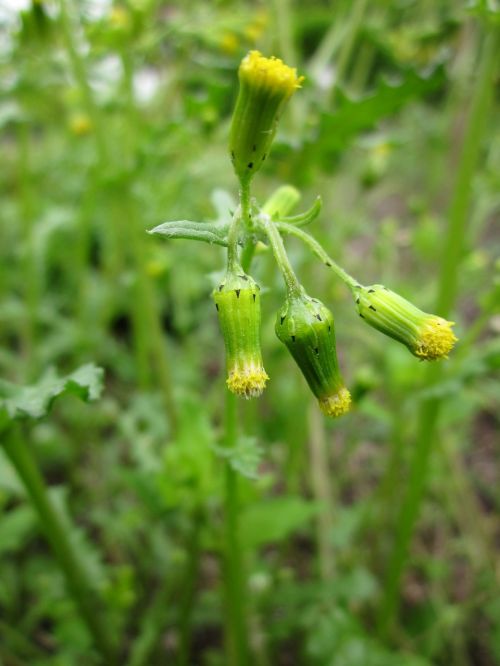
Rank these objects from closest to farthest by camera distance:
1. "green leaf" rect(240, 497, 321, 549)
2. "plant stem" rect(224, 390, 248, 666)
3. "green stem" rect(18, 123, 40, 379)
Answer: "plant stem" rect(224, 390, 248, 666) → "green leaf" rect(240, 497, 321, 549) → "green stem" rect(18, 123, 40, 379)

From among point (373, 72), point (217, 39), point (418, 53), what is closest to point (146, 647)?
point (217, 39)

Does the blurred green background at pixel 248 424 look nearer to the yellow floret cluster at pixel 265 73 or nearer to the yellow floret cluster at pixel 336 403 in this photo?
the yellow floret cluster at pixel 336 403

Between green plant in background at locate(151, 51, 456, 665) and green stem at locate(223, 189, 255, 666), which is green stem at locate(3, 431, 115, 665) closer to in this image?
green stem at locate(223, 189, 255, 666)

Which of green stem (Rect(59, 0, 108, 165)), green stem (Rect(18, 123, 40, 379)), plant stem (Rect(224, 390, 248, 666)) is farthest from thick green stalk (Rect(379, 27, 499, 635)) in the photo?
green stem (Rect(18, 123, 40, 379))

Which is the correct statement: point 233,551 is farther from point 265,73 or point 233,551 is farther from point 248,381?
point 265,73

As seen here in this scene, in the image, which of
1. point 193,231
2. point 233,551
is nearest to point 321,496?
point 233,551

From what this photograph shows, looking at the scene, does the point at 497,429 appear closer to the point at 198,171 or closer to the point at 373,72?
the point at 198,171
